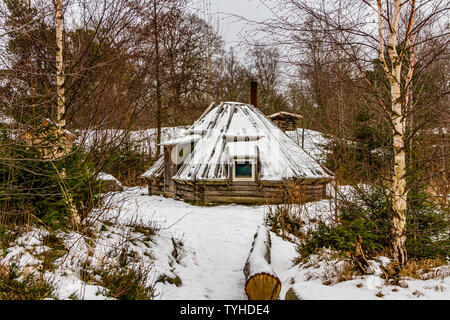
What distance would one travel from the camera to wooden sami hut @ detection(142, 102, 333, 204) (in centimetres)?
1164

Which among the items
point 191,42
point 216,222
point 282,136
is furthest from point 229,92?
point 216,222

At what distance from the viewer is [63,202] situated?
4363mm

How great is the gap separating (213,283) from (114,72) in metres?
4.01

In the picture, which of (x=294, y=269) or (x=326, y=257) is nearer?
(x=326, y=257)

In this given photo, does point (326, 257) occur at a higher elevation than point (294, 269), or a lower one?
higher

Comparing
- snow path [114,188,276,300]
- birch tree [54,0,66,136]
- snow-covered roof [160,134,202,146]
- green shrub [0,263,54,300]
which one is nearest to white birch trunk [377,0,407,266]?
snow path [114,188,276,300]

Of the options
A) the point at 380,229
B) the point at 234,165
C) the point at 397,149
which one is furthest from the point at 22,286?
the point at 234,165

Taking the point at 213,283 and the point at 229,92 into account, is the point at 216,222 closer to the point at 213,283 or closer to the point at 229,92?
the point at 213,283

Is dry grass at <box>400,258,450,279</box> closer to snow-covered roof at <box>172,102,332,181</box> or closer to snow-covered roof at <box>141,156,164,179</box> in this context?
snow-covered roof at <box>172,102,332,181</box>

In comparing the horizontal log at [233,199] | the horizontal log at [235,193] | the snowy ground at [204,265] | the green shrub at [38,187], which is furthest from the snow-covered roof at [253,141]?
the green shrub at [38,187]

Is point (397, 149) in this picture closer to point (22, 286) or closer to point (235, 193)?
point (22, 286)

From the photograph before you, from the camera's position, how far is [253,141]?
1267 centimetres

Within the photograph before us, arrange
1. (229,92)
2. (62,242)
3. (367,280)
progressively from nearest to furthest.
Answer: (367,280)
(62,242)
(229,92)

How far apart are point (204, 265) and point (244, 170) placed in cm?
651
